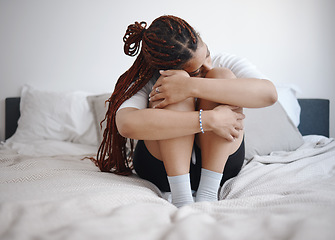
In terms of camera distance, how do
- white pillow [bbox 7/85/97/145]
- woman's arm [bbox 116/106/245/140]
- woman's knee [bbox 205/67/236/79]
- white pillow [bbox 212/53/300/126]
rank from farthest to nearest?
1. white pillow [bbox 7/85/97/145]
2. white pillow [bbox 212/53/300/126]
3. woman's knee [bbox 205/67/236/79]
4. woman's arm [bbox 116/106/245/140]

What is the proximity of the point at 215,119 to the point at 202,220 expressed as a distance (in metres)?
0.40

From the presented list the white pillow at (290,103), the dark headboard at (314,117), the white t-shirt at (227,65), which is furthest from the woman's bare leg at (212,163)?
the dark headboard at (314,117)

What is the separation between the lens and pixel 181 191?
996 mm

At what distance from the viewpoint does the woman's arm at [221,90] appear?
1028 mm

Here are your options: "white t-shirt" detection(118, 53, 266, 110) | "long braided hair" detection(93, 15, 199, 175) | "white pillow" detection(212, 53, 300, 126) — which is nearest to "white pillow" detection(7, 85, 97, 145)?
"long braided hair" detection(93, 15, 199, 175)

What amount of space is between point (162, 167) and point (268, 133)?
84 centimetres

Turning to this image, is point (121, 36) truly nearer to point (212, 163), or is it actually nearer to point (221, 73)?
point (221, 73)

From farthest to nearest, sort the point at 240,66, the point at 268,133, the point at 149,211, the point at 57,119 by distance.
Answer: the point at 57,119 → the point at 268,133 → the point at 240,66 → the point at 149,211

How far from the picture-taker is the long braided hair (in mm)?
1064

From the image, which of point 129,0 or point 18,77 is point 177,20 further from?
point 18,77

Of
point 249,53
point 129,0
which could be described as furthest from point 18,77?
point 249,53

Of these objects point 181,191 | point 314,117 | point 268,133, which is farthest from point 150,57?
point 314,117

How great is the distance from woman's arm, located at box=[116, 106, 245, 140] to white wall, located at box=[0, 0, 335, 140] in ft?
5.14

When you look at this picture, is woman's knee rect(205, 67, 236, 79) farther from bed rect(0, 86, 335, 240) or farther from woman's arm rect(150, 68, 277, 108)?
bed rect(0, 86, 335, 240)
